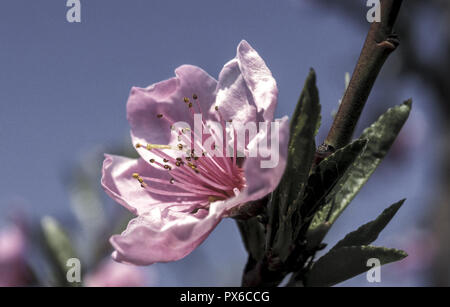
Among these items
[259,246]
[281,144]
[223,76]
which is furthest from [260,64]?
[259,246]

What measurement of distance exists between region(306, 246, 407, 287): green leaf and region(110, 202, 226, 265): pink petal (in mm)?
219

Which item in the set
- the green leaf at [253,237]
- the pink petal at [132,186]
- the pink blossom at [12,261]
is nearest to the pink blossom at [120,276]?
the pink blossom at [12,261]

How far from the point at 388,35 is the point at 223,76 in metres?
0.37

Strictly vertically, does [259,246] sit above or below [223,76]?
below

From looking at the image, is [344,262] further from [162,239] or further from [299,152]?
[162,239]

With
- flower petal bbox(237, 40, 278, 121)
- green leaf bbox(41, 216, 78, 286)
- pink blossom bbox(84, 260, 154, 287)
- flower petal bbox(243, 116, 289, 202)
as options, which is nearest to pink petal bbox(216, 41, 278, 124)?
flower petal bbox(237, 40, 278, 121)

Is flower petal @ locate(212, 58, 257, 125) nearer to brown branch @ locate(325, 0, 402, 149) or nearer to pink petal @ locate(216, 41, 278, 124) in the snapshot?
pink petal @ locate(216, 41, 278, 124)

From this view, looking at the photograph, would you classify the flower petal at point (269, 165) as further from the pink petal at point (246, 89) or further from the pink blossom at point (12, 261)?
the pink blossom at point (12, 261)

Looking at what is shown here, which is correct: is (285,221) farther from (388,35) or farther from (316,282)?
(388,35)

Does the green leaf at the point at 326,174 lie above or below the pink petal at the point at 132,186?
below

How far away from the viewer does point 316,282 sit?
1.03 meters

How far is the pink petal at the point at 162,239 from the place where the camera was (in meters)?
0.96

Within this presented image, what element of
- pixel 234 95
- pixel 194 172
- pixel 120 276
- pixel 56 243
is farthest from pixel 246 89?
pixel 120 276

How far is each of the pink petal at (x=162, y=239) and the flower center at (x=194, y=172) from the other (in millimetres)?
209
